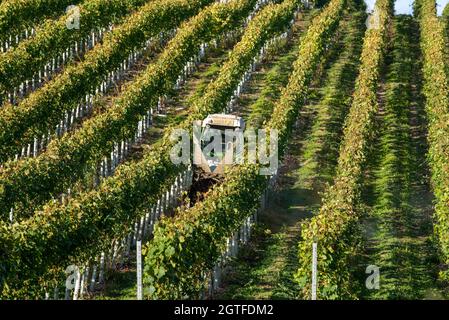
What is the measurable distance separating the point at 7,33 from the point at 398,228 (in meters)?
27.1

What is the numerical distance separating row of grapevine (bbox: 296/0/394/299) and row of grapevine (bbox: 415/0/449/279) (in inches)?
97.5

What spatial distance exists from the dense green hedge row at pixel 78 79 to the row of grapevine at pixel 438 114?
14.8m

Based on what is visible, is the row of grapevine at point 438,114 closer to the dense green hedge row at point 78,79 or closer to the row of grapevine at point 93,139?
the row of grapevine at point 93,139

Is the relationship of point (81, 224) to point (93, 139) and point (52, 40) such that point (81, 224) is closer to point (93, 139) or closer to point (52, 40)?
point (93, 139)

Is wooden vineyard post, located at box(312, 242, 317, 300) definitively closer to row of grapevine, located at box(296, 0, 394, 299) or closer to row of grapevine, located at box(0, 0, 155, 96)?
row of grapevine, located at box(296, 0, 394, 299)

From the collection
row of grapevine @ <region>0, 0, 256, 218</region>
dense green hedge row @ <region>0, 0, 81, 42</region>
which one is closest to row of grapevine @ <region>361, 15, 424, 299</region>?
row of grapevine @ <region>0, 0, 256, 218</region>

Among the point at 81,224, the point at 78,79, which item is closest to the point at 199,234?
the point at 81,224

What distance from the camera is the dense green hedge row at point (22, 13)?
50125 millimetres

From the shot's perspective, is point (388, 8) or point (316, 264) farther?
point (388, 8)

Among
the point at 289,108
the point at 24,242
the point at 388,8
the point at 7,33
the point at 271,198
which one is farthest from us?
the point at 388,8

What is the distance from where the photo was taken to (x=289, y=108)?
38.4 meters

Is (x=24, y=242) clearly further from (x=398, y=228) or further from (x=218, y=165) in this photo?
(x=398, y=228)

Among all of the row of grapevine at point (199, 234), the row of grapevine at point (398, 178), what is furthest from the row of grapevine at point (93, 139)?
the row of grapevine at point (398, 178)
